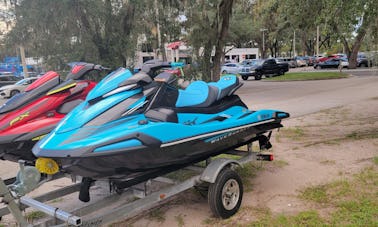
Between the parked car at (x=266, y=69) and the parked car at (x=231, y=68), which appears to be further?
the parked car at (x=231, y=68)

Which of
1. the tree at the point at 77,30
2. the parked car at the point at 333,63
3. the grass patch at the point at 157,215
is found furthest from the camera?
the parked car at the point at 333,63

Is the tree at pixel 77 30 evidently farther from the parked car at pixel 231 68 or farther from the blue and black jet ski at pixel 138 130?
the parked car at pixel 231 68

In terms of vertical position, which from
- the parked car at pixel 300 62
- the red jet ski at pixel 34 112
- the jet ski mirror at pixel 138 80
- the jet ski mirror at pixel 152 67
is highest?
the jet ski mirror at pixel 152 67

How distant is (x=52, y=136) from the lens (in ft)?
11.5

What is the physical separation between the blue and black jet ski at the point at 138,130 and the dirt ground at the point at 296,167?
78 cm

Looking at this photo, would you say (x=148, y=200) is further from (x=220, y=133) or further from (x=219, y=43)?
(x=219, y=43)

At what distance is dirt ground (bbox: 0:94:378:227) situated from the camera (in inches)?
177

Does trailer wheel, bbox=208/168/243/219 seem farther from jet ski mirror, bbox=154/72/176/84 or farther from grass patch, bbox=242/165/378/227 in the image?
jet ski mirror, bbox=154/72/176/84

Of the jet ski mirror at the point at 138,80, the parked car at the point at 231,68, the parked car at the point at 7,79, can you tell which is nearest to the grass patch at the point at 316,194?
the jet ski mirror at the point at 138,80

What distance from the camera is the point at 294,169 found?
6113 millimetres

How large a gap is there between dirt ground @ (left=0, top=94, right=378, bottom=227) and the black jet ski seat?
4.48 ft

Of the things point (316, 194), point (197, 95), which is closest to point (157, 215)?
point (197, 95)

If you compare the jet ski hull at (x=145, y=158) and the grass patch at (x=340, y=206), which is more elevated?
the jet ski hull at (x=145, y=158)

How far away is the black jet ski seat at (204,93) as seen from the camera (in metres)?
4.41
